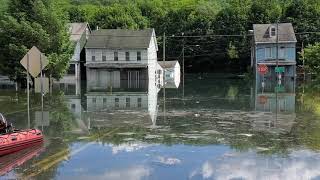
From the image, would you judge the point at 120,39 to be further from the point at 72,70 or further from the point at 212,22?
the point at 212,22

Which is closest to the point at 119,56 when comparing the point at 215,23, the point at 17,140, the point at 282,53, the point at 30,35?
the point at 282,53

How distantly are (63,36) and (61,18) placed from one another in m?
2.78

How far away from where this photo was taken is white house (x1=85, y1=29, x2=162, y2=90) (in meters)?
67.7

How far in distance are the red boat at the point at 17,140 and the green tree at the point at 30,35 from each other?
2696 cm

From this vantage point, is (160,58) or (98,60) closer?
(98,60)

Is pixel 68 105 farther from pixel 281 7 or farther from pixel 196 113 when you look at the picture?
pixel 281 7

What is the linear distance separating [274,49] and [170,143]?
51683 mm

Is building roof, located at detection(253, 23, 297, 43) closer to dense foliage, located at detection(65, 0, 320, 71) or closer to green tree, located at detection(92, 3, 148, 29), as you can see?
dense foliage, located at detection(65, 0, 320, 71)

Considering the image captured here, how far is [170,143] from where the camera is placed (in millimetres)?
A: 17719

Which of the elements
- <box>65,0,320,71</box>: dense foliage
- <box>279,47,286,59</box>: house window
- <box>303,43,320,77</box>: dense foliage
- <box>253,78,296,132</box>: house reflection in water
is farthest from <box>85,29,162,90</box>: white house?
<box>253,78,296,132</box>: house reflection in water

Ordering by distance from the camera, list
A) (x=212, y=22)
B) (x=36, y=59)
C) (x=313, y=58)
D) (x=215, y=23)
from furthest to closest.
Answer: (x=212, y=22), (x=215, y=23), (x=313, y=58), (x=36, y=59)

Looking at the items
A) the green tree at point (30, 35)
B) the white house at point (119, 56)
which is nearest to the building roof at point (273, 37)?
the white house at point (119, 56)

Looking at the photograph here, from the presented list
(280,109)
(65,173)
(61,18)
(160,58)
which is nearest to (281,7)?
Answer: (160,58)

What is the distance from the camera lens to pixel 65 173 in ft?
42.4
